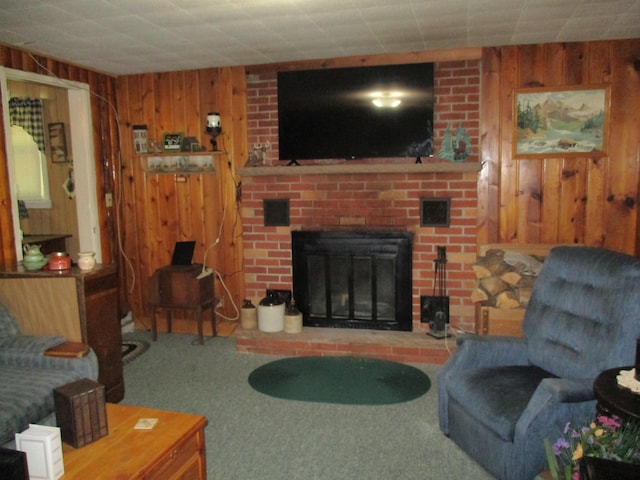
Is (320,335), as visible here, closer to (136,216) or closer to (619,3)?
(136,216)

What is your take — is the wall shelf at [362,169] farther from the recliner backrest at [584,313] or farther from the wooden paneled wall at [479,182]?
the recliner backrest at [584,313]

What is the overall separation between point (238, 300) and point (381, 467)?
243cm

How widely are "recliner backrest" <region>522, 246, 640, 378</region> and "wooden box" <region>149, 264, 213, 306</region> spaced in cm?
257

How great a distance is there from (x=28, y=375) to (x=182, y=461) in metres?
1.10

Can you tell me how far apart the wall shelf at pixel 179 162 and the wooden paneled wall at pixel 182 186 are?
0.06m

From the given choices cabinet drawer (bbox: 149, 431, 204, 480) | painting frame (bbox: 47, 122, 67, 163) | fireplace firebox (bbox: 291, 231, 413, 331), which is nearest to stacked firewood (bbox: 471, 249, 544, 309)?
fireplace firebox (bbox: 291, 231, 413, 331)

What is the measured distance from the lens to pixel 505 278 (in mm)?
3789

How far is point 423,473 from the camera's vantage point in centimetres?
240

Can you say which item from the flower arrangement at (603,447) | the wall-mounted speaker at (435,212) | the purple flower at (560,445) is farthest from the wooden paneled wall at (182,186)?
the flower arrangement at (603,447)

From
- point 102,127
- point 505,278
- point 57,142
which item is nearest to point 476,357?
point 505,278

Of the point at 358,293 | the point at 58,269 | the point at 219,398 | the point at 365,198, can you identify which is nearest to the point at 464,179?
the point at 365,198

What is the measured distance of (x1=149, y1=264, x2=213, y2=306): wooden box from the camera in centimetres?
422

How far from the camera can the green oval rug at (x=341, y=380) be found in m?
3.24

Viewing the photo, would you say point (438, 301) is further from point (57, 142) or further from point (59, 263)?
point (57, 142)
